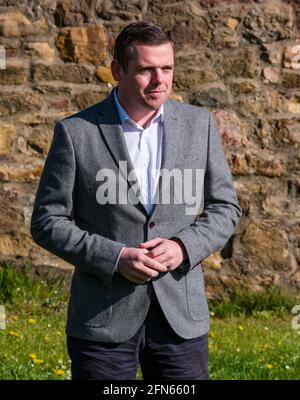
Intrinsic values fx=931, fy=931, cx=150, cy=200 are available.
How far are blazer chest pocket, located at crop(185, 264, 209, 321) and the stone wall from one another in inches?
134

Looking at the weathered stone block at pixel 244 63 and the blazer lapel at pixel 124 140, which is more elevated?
the blazer lapel at pixel 124 140

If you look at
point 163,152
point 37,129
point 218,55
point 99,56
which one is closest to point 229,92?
point 218,55

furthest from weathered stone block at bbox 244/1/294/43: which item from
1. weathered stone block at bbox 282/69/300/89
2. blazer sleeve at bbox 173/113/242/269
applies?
blazer sleeve at bbox 173/113/242/269

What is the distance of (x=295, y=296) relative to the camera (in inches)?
251

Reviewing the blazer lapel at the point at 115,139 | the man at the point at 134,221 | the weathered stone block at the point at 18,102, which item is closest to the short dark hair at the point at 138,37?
the man at the point at 134,221

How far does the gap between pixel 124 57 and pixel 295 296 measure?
12.3 feet

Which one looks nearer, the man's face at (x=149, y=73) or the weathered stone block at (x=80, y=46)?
the man's face at (x=149, y=73)

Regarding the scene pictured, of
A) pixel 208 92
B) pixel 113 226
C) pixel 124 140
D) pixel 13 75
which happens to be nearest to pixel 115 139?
pixel 124 140

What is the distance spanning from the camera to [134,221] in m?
2.96

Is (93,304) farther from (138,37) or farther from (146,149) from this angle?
(138,37)

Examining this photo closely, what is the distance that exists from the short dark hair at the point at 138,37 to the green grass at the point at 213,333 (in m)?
2.24

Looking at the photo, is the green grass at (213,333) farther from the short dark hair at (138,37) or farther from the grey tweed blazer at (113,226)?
the short dark hair at (138,37)

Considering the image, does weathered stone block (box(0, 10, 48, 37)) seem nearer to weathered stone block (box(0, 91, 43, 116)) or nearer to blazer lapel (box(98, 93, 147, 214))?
weathered stone block (box(0, 91, 43, 116))

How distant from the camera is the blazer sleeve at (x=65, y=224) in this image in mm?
2898
